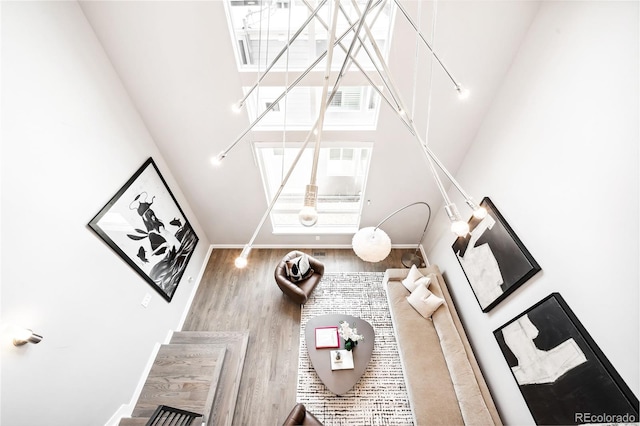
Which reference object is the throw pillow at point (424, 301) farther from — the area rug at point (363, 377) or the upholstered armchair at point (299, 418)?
the upholstered armchair at point (299, 418)

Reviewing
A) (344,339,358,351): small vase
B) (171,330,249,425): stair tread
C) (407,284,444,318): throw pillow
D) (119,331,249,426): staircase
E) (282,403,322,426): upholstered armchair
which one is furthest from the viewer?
(407,284,444,318): throw pillow

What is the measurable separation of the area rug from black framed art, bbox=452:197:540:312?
1.34 m

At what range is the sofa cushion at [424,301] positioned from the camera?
139 inches

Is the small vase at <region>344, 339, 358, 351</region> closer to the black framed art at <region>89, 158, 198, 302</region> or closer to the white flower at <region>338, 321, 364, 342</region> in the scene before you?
the white flower at <region>338, 321, 364, 342</region>

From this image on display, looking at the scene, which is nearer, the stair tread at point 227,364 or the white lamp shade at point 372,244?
the white lamp shade at point 372,244

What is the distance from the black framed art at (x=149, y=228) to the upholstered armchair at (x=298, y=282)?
1.42 m

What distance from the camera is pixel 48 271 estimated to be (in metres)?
2.11

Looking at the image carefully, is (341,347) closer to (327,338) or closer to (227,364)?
(327,338)

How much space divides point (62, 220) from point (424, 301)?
3846mm

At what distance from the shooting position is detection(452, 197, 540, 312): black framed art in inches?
102

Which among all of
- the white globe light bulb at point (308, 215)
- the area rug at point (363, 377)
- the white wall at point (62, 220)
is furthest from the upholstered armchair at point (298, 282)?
the white globe light bulb at point (308, 215)

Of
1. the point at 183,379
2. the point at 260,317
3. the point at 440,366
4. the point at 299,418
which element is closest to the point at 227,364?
the point at 183,379

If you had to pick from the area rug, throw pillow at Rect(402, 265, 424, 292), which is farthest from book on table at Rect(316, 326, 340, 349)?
throw pillow at Rect(402, 265, 424, 292)

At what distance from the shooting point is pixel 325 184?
15.8ft
